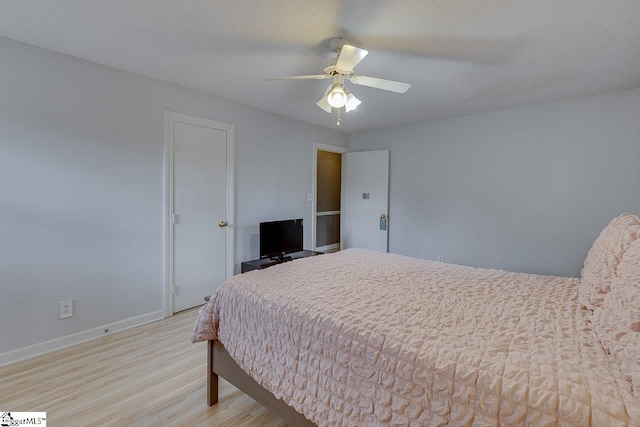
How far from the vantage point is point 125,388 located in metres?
1.92

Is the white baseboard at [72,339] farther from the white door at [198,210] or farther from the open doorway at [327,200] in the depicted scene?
the open doorway at [327,200]

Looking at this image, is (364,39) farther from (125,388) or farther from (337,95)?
Result: (125,388)

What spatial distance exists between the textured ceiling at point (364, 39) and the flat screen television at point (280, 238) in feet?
5.25

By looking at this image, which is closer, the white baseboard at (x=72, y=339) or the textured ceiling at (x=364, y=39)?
the textured ceiling at (x=364, y=39)

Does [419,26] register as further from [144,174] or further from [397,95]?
[144,174]

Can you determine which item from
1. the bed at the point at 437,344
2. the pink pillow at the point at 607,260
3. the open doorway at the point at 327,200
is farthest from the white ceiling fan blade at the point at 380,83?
the open doorway at the point at 327,200

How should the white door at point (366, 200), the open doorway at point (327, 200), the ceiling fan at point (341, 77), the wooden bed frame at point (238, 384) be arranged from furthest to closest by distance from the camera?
the open doorway at point (327, 200) → the white door at point (366, 200) → the ceiling fan at point (341, 77) → the wooden bed frame at point (238, 384)

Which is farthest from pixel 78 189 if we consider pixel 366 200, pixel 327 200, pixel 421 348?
pixel 327 200

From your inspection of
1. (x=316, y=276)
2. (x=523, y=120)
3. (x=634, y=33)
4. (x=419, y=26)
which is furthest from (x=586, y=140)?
(x=316, y=276)

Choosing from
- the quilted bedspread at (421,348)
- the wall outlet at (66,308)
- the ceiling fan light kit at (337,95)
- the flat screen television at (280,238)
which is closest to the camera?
the quilted bedspread at (421,348)

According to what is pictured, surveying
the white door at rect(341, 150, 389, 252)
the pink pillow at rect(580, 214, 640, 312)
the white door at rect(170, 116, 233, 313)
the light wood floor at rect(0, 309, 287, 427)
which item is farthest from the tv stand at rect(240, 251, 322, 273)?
the pink pillow at rect(580, 214, 640, 312)

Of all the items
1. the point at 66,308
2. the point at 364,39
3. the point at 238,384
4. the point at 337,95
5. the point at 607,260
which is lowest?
the point at 238,384

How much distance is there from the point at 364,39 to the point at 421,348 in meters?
Answer: 1.94

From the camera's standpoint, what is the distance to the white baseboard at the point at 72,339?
2174 millimetres
